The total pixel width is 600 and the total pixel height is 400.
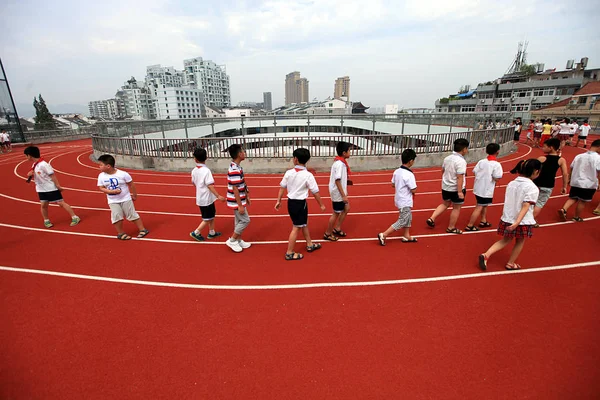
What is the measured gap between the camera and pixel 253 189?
938cm

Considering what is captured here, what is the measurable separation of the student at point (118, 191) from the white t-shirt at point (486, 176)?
21.8ft

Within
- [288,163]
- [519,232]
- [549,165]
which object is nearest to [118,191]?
[519,232]

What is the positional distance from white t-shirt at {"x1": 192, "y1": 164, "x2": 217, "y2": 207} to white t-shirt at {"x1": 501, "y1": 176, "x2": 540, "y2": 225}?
4.68 metres

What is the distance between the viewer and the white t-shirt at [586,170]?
547 centimetres

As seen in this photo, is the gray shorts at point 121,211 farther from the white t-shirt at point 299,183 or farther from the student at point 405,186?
the student at point 405,186

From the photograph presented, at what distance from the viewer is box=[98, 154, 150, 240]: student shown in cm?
517

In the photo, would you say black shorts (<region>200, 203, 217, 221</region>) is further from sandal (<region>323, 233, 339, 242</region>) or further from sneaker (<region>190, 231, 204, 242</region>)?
sandal (<region>323, 233, 339, 242</region>)

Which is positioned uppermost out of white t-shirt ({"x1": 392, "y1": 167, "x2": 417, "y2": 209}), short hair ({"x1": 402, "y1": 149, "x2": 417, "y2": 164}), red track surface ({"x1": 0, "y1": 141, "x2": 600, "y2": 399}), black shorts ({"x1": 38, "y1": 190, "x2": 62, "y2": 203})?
short hair ({"x1": 402, "y1": 149, "x2": 417, "y2": 164})

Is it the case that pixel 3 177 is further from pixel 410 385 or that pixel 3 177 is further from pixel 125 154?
pixel 410 385

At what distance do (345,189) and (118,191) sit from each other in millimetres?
4336

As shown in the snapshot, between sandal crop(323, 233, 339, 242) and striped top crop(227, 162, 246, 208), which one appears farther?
sandal crop(323, 233, 339, 242)

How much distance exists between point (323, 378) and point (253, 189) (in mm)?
7296

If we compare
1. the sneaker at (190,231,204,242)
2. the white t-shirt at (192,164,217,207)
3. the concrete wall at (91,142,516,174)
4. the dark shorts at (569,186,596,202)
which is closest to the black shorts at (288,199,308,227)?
the white t-shirt at (192,164,217,207)

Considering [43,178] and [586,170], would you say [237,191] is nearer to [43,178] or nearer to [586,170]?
[43,178]
